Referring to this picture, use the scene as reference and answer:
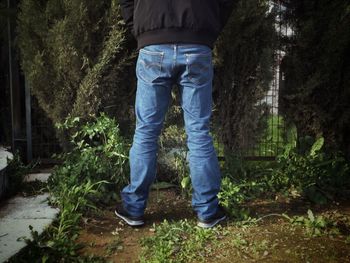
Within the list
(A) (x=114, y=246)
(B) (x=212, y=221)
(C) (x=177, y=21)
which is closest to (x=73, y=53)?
(C) (x=177, y=21)

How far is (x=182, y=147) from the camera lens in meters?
4.19

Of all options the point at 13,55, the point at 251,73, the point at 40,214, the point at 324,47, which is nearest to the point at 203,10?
the point at 251,73

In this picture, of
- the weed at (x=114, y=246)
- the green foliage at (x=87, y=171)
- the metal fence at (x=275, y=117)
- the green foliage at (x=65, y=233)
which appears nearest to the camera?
the green foliage at (x=65, y=233)

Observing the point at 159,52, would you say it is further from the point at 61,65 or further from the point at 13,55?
the point at 13,55

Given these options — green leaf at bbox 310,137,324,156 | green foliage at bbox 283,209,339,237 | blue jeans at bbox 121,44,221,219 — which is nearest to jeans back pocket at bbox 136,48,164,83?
blue jeans at bbox 121,44,221,219

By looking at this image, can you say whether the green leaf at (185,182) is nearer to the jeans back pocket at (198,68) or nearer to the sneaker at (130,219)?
the sneaker at (130,219)

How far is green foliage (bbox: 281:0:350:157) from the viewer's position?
13.9 ft

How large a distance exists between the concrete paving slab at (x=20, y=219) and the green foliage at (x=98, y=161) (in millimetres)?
211

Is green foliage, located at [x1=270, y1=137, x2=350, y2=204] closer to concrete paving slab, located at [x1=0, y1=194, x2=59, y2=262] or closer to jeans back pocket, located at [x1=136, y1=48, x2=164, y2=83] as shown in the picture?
jeans back pocket, located at [x1=136, y1=48, x2=164, y2=83]

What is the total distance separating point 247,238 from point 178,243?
52cm

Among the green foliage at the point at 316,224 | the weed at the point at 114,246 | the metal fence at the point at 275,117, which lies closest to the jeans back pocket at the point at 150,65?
the weed at the point at 114,246

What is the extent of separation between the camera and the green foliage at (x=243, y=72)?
3980mm

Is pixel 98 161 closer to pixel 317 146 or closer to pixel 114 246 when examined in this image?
pixel 114 246

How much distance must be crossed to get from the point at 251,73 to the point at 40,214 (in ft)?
7.59
